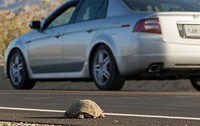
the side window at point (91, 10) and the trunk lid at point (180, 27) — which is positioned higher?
the side window at point (91, 10)

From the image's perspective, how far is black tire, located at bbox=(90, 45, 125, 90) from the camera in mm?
10398

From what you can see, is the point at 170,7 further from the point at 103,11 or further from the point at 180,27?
the point at 103,11

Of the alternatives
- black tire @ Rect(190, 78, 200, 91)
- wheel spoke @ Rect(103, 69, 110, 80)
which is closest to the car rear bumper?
wheel spoke @ Rect(103, 69, 110, 80)

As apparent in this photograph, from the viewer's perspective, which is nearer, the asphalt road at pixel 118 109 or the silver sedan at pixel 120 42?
the asphalt road at pixel 118 109

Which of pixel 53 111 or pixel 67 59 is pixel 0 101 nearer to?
pixel 53 111

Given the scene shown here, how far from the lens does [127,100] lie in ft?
28.0

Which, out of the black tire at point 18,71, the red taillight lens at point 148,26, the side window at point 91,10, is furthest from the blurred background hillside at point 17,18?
the red taillight lens at point 148,26

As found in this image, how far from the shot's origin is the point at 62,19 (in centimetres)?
1236

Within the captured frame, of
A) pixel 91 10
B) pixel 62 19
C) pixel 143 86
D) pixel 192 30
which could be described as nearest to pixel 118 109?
pixel 192 30

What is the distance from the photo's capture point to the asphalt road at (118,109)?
618cm

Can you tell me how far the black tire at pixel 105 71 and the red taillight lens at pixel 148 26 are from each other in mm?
675

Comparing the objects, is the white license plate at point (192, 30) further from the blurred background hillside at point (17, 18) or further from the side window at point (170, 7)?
the blurred background hillside at point (17, 18)

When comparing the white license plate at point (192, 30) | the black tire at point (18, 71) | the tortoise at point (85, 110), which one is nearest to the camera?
the tortoise at point (85, 110)

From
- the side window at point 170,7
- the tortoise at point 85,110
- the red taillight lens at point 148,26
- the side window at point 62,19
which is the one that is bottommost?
the tortoise at point 85,110
